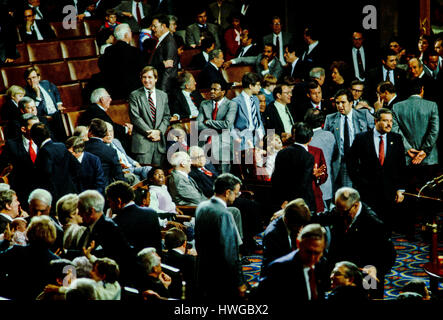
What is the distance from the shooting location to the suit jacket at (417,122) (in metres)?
6.48

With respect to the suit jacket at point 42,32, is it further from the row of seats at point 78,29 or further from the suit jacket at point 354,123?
the suit jacket at point 354,123

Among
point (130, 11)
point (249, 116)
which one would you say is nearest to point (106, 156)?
point (249, 116)

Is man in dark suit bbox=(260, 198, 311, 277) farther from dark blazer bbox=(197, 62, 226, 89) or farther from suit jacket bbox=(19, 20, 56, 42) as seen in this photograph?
suit jacket bbox=(19, 20, 56, 42)

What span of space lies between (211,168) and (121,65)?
1.80m

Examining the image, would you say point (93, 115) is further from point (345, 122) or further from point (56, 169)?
point (345, 122)

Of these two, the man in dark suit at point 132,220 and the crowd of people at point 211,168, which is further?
the man in dark suit at point 132,220

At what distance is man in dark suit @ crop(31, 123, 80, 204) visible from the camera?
5.44 m

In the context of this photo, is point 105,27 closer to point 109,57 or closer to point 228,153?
point 109,57

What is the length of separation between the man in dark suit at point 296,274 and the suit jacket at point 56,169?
2667 mm

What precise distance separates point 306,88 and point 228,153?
4.31 ft

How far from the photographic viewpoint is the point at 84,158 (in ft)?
18.4

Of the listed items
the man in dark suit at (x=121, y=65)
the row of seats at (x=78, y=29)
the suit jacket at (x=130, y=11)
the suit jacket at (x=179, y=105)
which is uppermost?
the suit jacket at (x=130, y=11)

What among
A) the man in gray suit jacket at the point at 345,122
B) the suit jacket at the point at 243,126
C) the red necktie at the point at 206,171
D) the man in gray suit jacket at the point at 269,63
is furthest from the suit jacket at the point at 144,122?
the man in gray suit jacket at the point at 269,63
